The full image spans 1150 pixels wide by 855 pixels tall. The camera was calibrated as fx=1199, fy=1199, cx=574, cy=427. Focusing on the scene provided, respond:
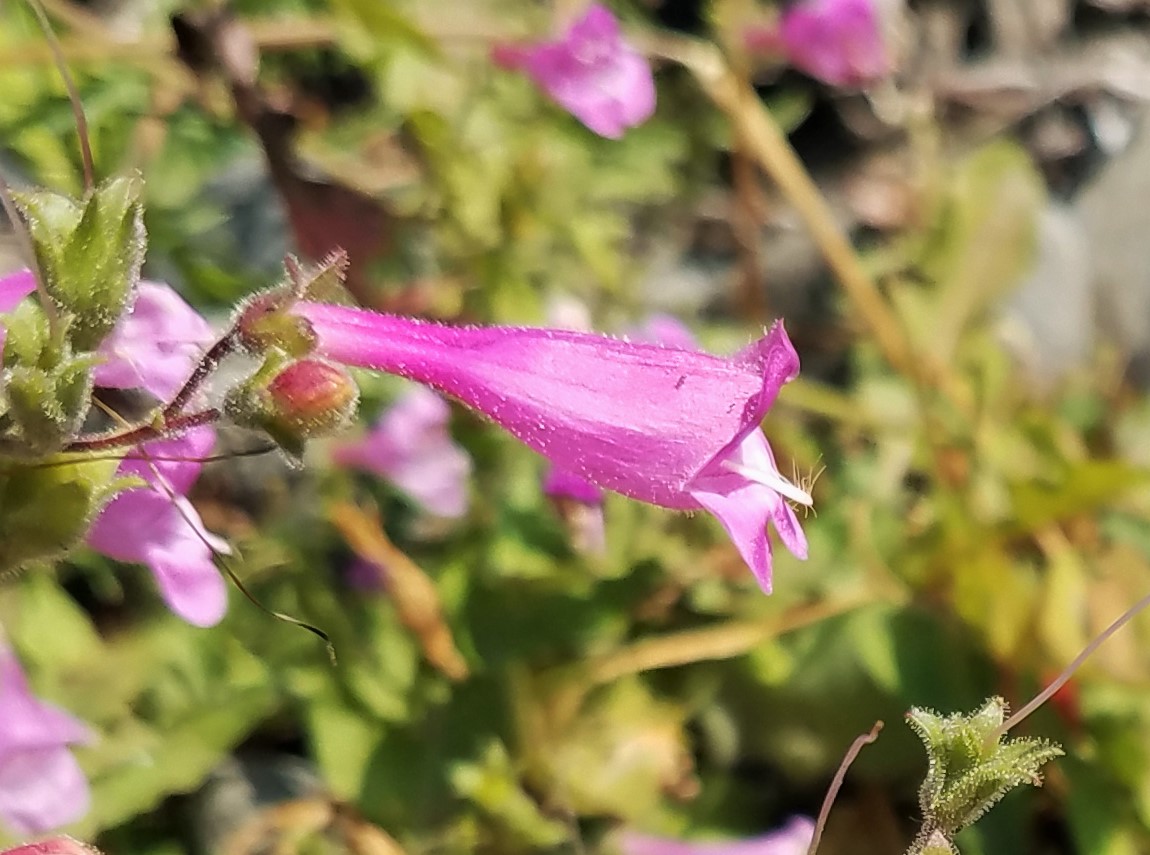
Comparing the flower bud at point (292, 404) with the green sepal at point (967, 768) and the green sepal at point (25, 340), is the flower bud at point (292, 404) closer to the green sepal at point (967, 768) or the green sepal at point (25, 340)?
the green sepal at point (25, 340)

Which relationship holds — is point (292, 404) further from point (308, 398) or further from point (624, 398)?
point (624, 398)

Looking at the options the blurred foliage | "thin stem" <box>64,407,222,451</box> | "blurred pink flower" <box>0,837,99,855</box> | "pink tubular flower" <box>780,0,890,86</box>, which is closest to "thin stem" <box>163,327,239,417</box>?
"thin stem" <box>64,407,222,451</box>

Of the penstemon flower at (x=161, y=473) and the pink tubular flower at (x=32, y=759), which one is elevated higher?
the penstemon flower at (x=161, y=473)

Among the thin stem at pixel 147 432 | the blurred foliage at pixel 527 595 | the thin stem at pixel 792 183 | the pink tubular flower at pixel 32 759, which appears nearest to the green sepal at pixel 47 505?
the thin stem at pixel 147 432

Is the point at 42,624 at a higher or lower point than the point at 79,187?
lower

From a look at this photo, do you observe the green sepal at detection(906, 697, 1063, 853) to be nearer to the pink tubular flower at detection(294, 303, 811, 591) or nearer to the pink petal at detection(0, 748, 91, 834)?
the pink tubular flower at detection(294, 303, 811, 591)

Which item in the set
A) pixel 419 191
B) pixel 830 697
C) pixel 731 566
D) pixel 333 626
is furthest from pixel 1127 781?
pixel 419 191

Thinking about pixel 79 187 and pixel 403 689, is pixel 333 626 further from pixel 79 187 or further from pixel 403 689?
pixel 79 187

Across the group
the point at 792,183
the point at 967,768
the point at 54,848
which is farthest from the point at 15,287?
the point at 792,183
